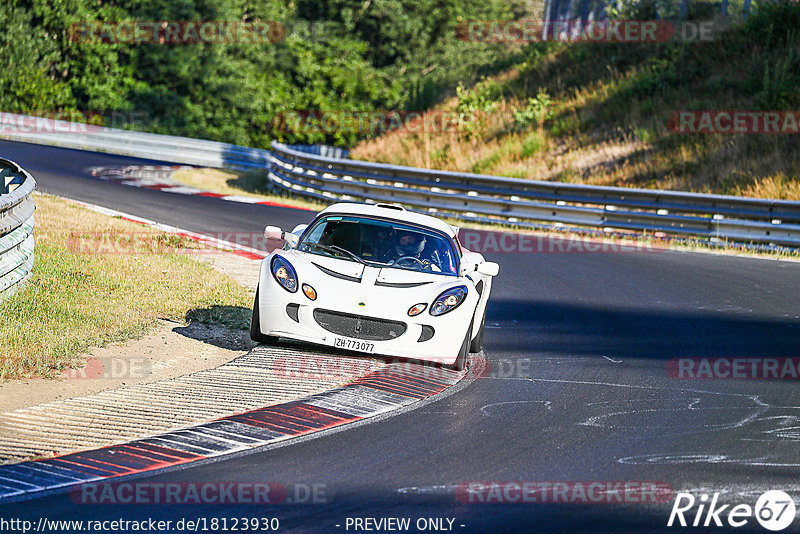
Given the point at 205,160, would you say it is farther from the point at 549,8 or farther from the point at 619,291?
the point at 619,291

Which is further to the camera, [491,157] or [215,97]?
[215,97]

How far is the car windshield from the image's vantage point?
31.9 feet

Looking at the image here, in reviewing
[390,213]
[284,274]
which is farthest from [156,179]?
[284,274]

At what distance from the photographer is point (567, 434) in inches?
281

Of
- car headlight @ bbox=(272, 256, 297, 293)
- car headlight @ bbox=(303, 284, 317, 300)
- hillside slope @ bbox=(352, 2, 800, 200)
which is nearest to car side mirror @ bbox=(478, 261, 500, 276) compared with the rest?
car headlight @ bbox=(303, 284, 317, 300)

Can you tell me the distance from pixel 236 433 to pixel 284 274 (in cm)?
268

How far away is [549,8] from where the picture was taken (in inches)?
1533

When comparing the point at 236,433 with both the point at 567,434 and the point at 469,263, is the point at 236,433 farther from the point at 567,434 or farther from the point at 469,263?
the point at 469,263

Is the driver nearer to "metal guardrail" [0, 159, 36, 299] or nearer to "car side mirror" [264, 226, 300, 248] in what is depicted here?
"car side mirror" [264, 226, 300, 248]

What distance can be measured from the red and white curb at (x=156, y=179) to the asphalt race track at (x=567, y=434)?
37.6 feet

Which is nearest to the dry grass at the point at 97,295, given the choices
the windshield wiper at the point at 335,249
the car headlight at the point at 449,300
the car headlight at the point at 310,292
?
the windshield wiper at the point at 335,249

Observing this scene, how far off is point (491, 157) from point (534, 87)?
218 inches

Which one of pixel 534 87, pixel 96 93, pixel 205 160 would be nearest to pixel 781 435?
pixel 534 87

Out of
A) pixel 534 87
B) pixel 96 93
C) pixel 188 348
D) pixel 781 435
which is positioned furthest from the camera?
pixel 96 93
